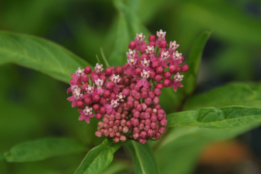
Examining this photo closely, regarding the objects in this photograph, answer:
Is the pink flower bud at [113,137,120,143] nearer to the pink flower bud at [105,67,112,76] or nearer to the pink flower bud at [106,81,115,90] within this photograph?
the pink flower bud at [106,81,115,90]

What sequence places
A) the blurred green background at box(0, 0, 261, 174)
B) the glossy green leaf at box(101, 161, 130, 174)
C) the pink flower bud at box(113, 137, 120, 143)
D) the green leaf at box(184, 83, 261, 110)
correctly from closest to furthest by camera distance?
the pink flower bud at box(113, 137, 120, 143)
the green leaf at box(184, 83, 261, 110)
the glossy green leaf at box(101, 161, 130, 174)
the blurred green background at box(0, 0, 261, 174)

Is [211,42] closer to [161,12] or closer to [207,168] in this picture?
[161,12]

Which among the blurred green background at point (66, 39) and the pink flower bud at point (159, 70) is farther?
the blurred green background at point (66, 39)

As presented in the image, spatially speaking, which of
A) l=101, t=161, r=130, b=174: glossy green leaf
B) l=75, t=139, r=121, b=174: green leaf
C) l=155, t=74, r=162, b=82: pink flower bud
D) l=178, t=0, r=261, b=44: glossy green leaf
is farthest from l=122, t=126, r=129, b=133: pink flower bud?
l=178, t=0, r=261, b=44: glossy green leaf

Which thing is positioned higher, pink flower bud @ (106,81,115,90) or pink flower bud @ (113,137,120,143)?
pink flower bud @ (106,81,115,90)

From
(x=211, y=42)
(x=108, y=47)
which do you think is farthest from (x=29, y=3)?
(x=211, y=42)

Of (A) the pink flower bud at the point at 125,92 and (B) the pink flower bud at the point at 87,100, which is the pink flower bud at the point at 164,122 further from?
(B) the pink flower bud at the point at 87,100

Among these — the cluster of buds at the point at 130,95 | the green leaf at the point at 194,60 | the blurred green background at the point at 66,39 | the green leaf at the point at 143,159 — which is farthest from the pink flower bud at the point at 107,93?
the blurred green background at the point at 66,39
